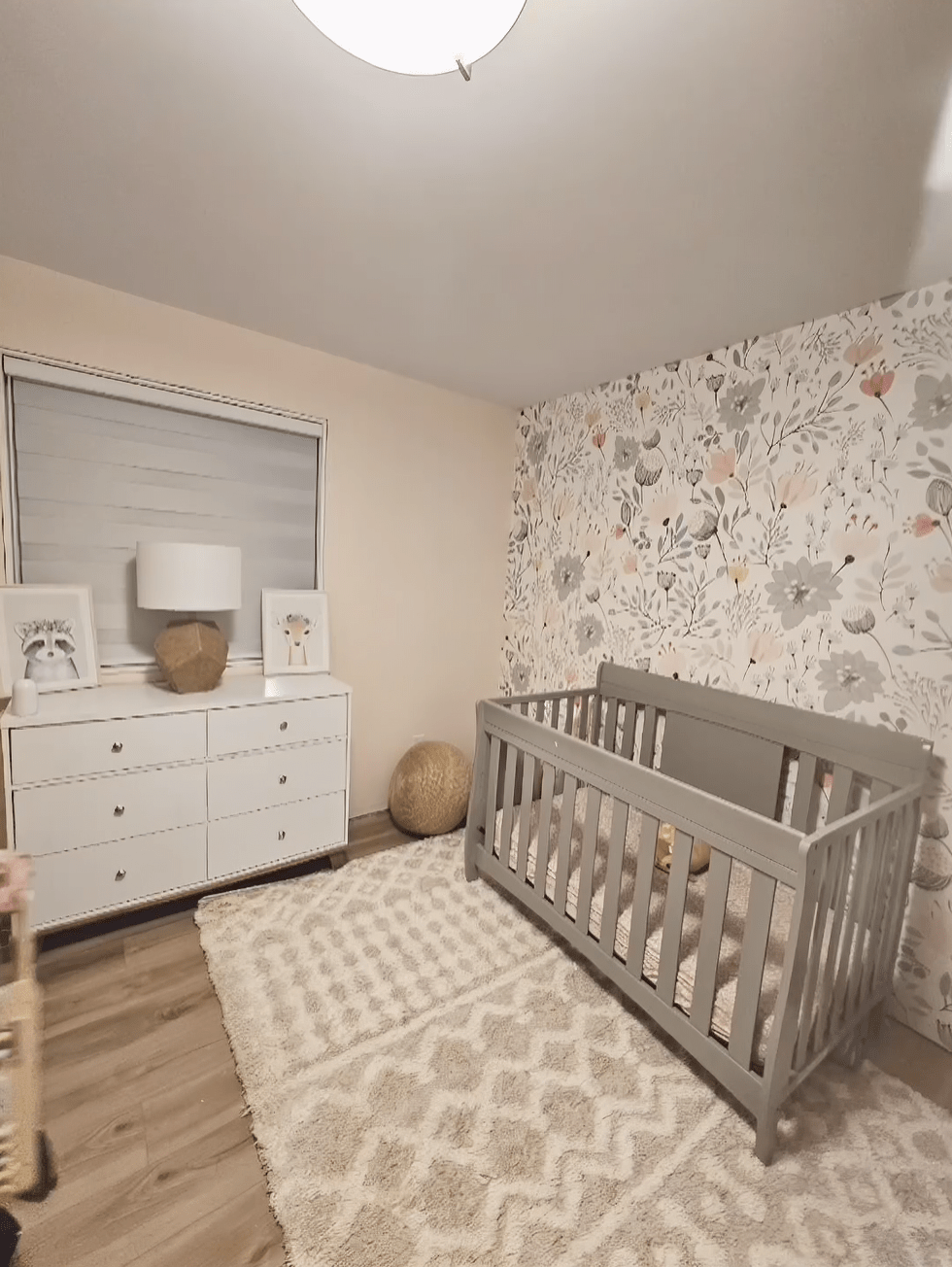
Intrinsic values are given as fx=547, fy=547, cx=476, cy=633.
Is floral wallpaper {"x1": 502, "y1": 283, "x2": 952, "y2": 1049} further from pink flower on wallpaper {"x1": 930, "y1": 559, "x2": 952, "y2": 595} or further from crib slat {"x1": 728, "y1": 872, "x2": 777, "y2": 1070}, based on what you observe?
crib slat {"x1": 728, "y1": 872, "x2": 777, "y2": 1070}

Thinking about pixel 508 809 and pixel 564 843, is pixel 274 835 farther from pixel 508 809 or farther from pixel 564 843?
pixel 564 843

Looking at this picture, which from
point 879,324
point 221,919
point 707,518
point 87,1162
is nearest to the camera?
point 87,1162

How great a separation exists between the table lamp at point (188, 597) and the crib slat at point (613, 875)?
1.52 m

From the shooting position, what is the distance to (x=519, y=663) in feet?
10.4

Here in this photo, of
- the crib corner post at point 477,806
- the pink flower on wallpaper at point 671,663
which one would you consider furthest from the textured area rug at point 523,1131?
the pink flower on wallpaper at point 671,663

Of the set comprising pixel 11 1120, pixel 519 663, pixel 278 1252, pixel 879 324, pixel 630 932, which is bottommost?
pixel 278 1252

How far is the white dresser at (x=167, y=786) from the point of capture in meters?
1.70

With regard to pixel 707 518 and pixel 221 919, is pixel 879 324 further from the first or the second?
pixel 221 919

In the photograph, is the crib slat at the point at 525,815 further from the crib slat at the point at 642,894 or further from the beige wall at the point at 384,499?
the beige wall at the point at 384,499

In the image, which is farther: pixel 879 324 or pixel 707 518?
pixel 707 518

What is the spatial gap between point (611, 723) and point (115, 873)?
2006 mm

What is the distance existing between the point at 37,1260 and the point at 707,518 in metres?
2.68

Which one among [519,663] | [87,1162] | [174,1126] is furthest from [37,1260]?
[519,663]

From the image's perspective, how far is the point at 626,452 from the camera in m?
2.51
